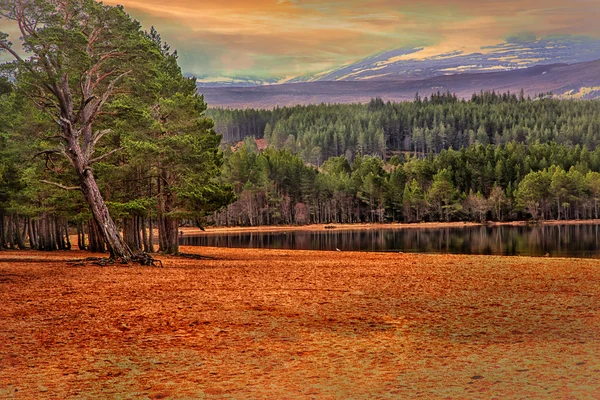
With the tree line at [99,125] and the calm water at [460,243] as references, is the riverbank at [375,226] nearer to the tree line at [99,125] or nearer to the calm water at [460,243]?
the calm water at [460,243]

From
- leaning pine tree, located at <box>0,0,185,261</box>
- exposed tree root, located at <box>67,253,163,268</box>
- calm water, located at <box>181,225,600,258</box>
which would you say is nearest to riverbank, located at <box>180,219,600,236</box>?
calm water, located at <box>181,225,600,258</box>

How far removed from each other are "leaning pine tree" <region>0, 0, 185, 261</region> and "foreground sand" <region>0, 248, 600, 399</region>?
861 centimetres

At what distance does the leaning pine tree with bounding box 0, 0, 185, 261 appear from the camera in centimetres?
2611

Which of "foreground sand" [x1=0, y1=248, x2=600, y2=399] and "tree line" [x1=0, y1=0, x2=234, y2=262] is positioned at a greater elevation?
"tree line" [x1=0, y1=0, x2=234, y2=262]

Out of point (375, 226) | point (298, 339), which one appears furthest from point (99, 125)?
point (375, 226)

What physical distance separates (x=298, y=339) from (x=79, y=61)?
19.8 meters

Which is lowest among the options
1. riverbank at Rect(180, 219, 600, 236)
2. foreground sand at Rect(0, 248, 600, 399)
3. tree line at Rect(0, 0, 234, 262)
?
riverbank at Rect(180, 219, 600, 236)

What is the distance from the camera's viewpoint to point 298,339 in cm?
1137

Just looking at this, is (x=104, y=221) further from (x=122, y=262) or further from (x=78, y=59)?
(x=78, y=59)

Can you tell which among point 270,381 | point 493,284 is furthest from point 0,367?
point 493,284

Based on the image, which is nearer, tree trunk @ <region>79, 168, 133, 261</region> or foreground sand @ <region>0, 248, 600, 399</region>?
foreground sand @ <region>0, 248, 600, 399</region>

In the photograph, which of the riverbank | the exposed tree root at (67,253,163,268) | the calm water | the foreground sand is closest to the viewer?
the foreground sand

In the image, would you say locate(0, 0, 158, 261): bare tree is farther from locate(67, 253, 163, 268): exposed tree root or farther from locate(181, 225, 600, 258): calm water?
locate(181, 225, 600, 258): calm water

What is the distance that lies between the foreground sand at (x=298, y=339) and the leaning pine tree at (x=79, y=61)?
8.61m
